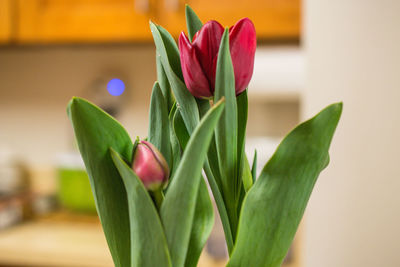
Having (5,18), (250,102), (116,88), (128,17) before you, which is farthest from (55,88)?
(250,102)

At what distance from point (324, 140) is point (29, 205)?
175cm

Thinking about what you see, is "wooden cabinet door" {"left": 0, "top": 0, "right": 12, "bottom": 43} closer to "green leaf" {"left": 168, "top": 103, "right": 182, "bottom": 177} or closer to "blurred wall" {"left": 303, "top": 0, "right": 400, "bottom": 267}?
"blurred wall" {"left": 303, "top": 0, "right": 400, "bottom": 267}

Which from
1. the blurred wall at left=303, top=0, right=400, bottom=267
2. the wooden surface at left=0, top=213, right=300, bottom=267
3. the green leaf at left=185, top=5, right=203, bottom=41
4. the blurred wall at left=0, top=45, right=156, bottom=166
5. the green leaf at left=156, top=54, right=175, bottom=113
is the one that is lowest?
the wooden surface at left=0, top=213, right=300, bottom=267

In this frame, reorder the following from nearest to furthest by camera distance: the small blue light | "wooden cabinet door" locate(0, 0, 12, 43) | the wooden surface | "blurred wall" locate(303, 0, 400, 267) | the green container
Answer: "blurred wall" locate(303, 0, 400, 267) < the wooden surface < "wooden cabinet door" locate(0, 0, 12, 43) < the green container < the small blue light

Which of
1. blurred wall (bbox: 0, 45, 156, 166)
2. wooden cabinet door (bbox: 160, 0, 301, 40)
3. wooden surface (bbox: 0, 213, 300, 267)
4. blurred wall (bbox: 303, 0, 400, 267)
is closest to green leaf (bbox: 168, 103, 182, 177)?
blurred wall (bbox: 303, 0, 400, 267)

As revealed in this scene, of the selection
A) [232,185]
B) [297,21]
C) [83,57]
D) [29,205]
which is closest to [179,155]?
[232,185]

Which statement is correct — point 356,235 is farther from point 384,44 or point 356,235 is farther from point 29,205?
point 29,205

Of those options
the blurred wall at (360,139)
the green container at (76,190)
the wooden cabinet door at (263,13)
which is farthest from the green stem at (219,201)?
the green container at (76,190)

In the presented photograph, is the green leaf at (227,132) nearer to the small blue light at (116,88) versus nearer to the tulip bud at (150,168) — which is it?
the tulip bud at (150,168)

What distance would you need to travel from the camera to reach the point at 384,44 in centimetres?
60

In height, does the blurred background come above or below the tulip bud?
below

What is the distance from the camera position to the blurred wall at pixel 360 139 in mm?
588

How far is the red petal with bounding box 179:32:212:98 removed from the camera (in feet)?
1.00

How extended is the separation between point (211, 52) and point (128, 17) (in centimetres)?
140
